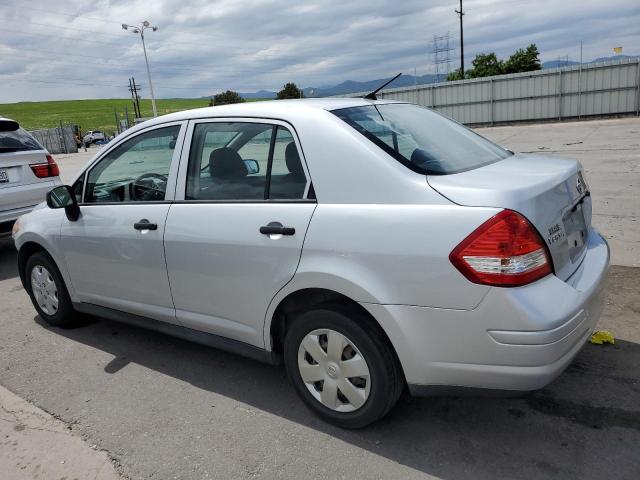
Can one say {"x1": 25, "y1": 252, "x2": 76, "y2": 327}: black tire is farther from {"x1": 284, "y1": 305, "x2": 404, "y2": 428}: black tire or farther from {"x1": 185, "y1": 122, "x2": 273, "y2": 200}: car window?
{"x1": 284, "y1": 305, "x2": 404, "y2": 428}: black tire

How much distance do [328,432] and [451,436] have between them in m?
0.65

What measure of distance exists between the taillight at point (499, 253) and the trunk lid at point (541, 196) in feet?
0.25

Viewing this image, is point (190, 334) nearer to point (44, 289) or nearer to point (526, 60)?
point (44, 289)

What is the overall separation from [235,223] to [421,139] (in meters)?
1.14

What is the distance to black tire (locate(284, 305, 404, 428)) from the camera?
254 cm

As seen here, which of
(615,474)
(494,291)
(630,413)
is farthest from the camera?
(630,413)

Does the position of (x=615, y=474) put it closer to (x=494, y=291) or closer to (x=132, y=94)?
(x=494, y=291)

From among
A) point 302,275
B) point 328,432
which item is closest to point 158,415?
point 328,432

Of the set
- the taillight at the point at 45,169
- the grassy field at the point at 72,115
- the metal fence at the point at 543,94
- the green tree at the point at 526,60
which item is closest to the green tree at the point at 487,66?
the green tree at the point at 526,60

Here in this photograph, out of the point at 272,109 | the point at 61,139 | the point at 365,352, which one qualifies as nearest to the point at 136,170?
the point at 272,109

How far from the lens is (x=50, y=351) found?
13.7 ft

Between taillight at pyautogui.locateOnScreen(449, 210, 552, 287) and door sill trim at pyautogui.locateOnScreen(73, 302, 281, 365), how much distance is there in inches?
52.6

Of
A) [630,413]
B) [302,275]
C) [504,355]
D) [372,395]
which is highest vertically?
[302,275]

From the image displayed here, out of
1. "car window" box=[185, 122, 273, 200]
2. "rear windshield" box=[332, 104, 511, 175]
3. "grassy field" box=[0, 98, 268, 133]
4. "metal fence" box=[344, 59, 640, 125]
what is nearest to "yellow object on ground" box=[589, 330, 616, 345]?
"rear windshield" box=[332, 104, 511, 175]
